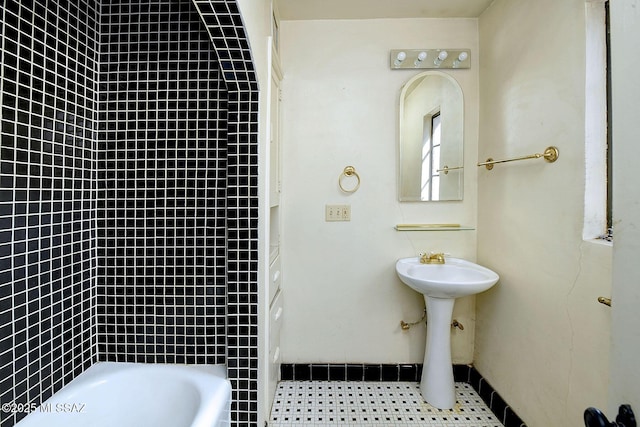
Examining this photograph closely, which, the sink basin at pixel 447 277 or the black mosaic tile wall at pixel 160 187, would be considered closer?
the black mosaic tile wall at pixel 160 187

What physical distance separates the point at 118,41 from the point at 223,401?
178cm

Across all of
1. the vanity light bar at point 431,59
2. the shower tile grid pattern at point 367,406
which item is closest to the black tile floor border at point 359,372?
the shower tile grid pattern at point 367,406

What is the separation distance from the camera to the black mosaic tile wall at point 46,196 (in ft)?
3.63

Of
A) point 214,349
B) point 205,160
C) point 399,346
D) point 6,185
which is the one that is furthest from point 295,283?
point 6,185

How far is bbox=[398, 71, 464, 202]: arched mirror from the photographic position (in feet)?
A: 6.86

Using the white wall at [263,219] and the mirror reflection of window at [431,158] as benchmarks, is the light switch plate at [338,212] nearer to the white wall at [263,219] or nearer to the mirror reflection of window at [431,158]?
the mirror reflection of window at [431,158]

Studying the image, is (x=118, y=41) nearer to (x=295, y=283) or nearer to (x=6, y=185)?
(x=6, y=185)

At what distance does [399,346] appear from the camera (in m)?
2.17

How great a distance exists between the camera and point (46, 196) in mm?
1260

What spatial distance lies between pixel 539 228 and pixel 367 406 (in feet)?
4.63

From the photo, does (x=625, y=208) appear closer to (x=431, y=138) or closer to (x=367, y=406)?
(x=431, y=138)

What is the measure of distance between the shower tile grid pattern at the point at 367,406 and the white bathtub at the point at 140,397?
1.85ft

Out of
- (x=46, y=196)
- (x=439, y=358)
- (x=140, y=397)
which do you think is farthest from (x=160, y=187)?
(x=439, y=358)

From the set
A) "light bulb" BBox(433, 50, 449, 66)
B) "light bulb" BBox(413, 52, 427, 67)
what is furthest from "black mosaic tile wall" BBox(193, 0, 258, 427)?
"light bulb" BBox(433, 50, 449, 66)
